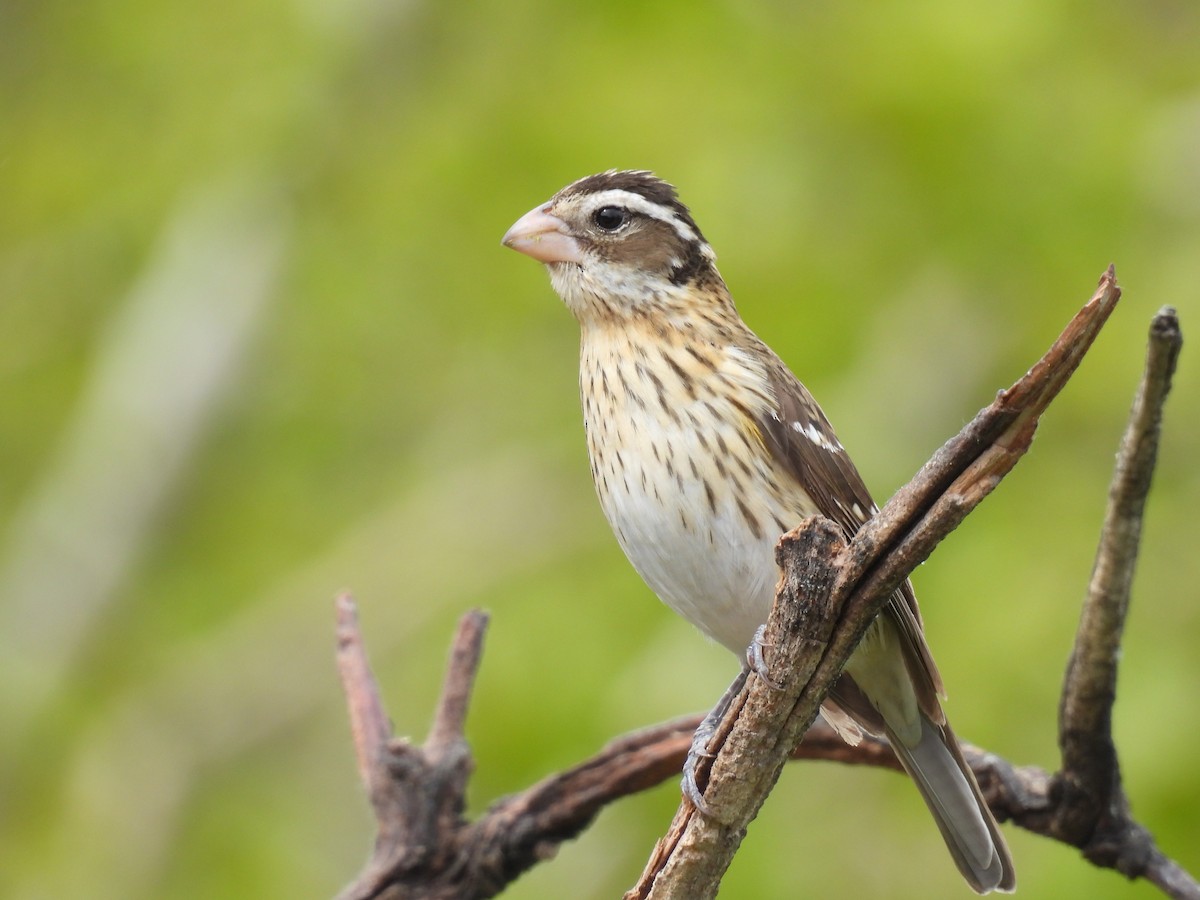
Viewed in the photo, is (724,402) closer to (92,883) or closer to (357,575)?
(357,575)

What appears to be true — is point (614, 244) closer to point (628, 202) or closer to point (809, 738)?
point (628, 202)

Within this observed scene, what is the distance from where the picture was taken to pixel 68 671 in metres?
7.83

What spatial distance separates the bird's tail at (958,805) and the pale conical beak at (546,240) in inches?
67.5

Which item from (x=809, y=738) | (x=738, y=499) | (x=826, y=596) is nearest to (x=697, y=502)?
(x=738, y=499)


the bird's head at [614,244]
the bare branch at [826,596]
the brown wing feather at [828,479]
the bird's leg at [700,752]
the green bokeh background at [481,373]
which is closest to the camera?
the bare branch at [826,596]

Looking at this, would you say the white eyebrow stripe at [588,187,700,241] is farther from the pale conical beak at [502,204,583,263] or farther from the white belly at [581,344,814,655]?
the white belly at [581,344,814,655]

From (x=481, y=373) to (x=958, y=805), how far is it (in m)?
4.86

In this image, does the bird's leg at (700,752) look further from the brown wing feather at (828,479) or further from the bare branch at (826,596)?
the brown wing feather at (828,479)

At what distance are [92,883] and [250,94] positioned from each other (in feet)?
13.3

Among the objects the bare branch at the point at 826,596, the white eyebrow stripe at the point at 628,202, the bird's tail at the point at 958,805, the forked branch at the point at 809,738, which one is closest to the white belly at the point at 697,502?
the forked branch at the point at 809,738

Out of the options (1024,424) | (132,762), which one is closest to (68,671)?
(132,762)

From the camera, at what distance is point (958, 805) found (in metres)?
4.26

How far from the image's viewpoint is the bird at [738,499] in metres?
4.20

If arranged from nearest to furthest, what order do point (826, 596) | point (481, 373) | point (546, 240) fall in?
point (826, 596), point (546, 240), point (481, 373)
